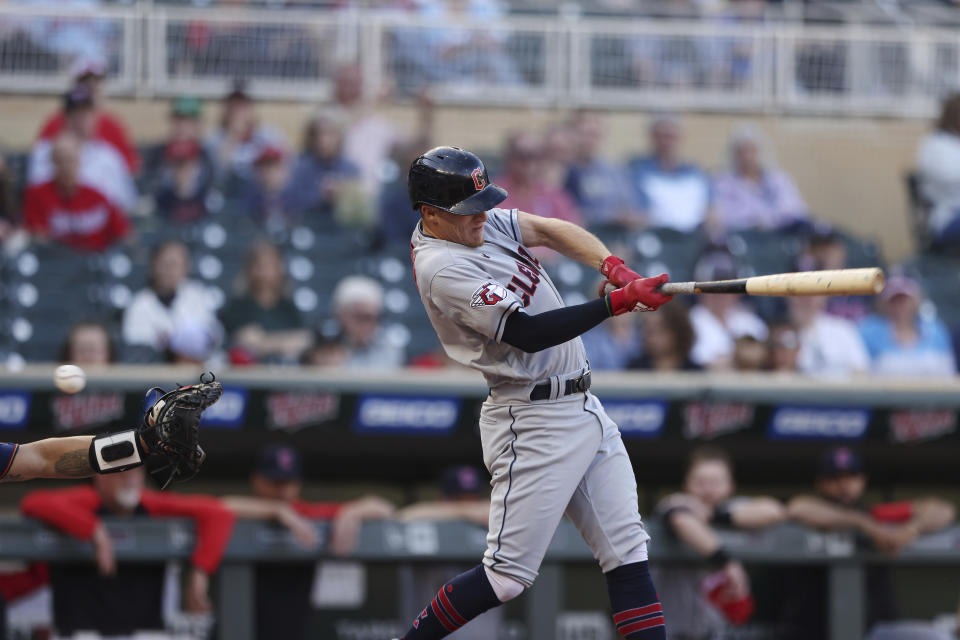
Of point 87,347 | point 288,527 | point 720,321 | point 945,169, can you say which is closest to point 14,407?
point 87,347

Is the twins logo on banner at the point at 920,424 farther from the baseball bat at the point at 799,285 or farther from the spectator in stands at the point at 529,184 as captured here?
the baseball bat at the point at 799,285

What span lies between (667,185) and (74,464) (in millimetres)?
5365

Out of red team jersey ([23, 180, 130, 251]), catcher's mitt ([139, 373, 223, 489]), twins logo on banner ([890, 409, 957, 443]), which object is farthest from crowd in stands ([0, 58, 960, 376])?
catcher's mitt ([139, 373, 223, 489])

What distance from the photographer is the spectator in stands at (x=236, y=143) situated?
814 cm

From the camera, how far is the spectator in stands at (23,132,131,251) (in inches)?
291

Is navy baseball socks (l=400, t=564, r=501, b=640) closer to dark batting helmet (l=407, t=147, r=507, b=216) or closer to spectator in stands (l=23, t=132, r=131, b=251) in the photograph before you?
dark batting helmet (l=407, t=147, r=507, b=216)

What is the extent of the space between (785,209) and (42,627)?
512cm

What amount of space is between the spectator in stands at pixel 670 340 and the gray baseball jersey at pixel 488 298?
2436 mm

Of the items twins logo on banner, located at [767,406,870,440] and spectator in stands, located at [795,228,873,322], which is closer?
twins logo on banner, located at [767,406,870,440]

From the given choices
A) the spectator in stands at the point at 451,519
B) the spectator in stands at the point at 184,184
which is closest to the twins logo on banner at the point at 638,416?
the spectator in stands at the point at 451,519

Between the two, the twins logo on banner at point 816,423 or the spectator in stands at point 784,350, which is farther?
the spectator in stands at point 784,350

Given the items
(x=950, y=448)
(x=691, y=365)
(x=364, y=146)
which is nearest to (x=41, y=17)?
(x=364, y=146)

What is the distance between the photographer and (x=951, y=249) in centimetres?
864

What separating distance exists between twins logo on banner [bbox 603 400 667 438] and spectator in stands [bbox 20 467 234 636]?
1.72 m
